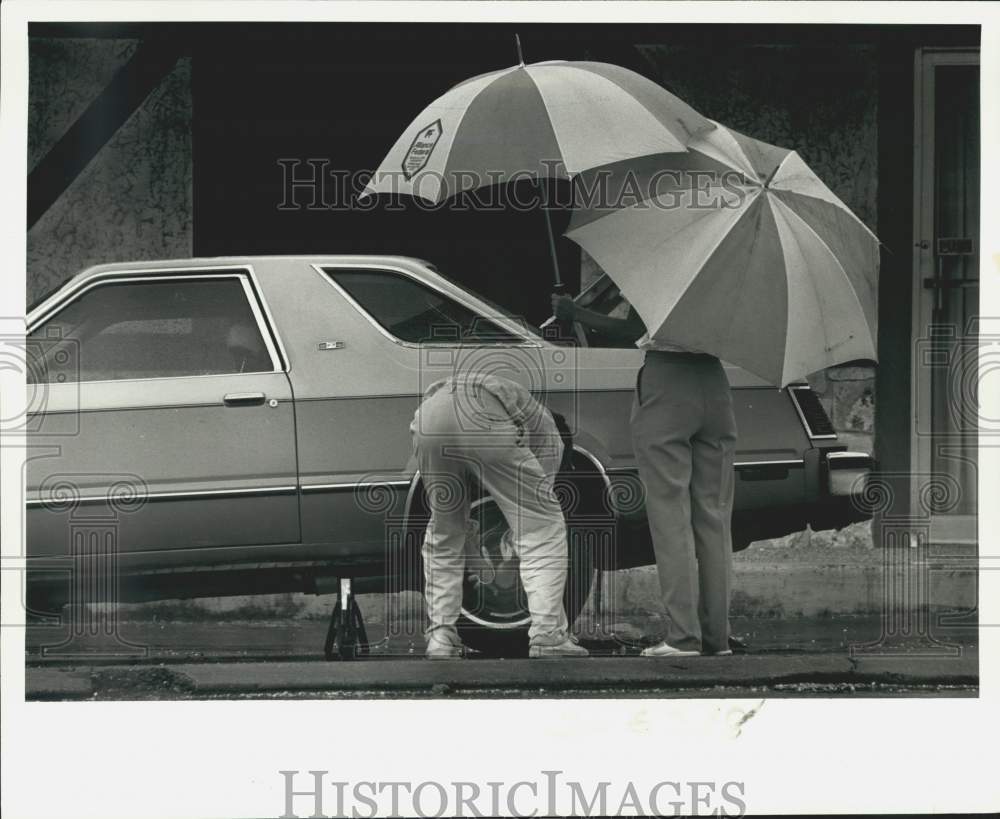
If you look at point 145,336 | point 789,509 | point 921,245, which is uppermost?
point 921,245

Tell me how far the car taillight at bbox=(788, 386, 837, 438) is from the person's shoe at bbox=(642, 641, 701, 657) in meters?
1.23

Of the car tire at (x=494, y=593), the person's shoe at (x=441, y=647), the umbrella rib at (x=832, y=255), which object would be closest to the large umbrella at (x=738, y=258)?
the umbrella rib at (x=832, y=255)

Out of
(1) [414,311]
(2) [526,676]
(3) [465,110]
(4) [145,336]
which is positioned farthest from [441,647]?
(3) [465,110]

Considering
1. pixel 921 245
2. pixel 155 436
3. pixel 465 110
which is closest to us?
pixel 465 110

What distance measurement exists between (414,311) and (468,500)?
2.86ft

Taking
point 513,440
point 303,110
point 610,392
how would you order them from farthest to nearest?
point 303,110, point 610,392, point 513,440

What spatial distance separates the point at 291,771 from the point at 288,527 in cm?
137

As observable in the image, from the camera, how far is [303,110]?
22.9 feet

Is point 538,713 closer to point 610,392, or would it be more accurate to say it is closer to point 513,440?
point 513,440

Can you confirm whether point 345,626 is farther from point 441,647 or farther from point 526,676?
point 526,676

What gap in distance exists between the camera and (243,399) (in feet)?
20.3

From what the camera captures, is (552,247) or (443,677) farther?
(552,247)

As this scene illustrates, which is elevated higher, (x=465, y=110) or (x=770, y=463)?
(x=465, y=110)

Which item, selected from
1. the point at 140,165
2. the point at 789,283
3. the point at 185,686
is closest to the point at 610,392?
the point at 789,283
